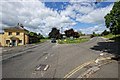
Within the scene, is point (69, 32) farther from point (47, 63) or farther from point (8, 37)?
point (47, 63)

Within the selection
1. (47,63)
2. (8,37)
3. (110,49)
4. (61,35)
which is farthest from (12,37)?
(61,35)

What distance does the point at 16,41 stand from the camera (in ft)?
228

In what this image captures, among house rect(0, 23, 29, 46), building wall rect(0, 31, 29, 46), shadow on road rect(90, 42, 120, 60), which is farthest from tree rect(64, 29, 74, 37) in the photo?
shadow on road rect(90, 42, 120, 60)

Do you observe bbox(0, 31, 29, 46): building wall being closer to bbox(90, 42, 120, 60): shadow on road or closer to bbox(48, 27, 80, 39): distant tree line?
bbox(90, 42, 120, 60): shadow on road

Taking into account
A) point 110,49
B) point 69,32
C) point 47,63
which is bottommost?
point 47,63

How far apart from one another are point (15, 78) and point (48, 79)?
1.77 m

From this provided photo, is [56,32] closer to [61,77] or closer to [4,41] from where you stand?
[4,41]

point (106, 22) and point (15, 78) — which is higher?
point (106, 22)

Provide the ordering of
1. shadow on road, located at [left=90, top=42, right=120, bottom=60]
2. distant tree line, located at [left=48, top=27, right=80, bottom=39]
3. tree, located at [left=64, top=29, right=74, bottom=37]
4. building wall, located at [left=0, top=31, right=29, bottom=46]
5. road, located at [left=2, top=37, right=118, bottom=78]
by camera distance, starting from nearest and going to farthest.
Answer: road, located at [left=2, top=37, right=118, bottom=78], shadow on road, located at [left=90, top=42, right=120, bottom=60], building wall, located at [left=0, top=31, right=29, bottom=46], tree, located at [left=64, top=29, right=74, bottom=37], distant tree line, located at [left=48, top=27, right=80, bottom=39]

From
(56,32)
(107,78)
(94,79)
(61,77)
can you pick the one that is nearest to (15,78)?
(61,77)

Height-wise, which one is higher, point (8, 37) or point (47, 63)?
point (8, 37)

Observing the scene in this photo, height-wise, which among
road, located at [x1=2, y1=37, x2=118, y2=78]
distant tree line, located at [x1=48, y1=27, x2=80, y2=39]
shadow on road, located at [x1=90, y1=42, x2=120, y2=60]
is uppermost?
distant tree line, located at [x1=48, y1=27, x2=80, y2=39]

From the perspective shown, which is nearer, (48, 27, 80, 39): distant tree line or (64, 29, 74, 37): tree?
(64, 29, 74, 37): tree

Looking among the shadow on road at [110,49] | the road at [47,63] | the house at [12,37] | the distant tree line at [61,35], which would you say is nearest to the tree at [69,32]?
the distant tree line at [61,35]
